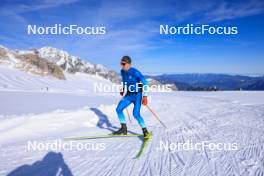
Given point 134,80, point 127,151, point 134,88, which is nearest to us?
point 127,151

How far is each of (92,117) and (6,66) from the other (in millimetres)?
37758

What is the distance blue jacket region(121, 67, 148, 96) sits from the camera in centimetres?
770

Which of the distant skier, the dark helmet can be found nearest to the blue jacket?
the distant skier

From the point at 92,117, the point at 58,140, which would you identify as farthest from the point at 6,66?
the point at 58,140

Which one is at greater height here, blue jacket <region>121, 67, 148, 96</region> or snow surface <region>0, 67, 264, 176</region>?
blue jacket <region>121, 67, 148, 96</region>

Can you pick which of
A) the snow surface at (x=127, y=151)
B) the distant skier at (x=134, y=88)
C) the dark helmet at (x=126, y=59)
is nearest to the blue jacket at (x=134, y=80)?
the distant skier at (x=134, y=88)

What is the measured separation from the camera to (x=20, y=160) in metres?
5.57

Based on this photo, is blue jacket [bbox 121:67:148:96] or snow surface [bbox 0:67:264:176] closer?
snow surface [bbox 0:67:264:176]

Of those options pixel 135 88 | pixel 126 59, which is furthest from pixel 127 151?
pixel 126 59

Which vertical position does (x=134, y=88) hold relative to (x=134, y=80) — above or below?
below

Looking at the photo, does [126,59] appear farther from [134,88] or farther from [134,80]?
[134,88]

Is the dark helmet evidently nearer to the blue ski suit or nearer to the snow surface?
the blue ski suit

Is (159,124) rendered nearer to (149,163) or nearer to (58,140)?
(58,140)

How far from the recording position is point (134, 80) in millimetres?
7789
